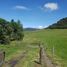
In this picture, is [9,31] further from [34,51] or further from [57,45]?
[34,51]

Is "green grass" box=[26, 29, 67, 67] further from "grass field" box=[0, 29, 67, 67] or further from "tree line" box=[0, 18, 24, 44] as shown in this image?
"tree line" box=[0, 18, 24, 44]

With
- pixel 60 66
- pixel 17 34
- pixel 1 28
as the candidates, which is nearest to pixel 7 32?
pixel 1 28

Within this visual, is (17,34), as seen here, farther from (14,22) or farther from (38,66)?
(38,66)

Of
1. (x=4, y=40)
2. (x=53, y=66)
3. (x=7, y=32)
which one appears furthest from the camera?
(x=7, y=32)

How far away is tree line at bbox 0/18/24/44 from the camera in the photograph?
3428 inches

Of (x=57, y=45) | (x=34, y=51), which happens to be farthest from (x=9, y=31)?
(x=34, y=51)

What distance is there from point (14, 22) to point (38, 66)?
84.3 meters

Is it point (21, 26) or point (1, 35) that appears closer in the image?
point (1, 35)

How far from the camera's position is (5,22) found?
96.8 m

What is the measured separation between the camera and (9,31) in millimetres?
93562

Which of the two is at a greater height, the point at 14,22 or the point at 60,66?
the point at 14,22

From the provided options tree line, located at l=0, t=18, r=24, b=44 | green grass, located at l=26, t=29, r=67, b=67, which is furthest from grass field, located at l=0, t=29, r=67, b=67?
tree line, located at l=0, t=18, r=24, b=44

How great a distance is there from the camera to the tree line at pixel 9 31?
286 ft

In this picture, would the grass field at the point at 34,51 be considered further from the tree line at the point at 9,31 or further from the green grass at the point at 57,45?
the tree line at the point at 9,31
